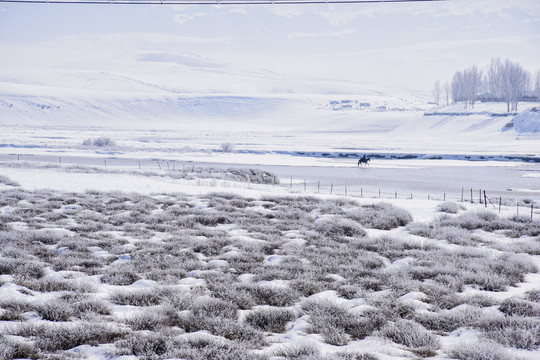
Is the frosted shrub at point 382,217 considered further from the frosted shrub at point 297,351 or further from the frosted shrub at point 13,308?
the frosted shrub at point 13,308

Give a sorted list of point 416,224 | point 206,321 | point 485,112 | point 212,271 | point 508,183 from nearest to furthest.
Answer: point 206,321 → point 212,271 → point 416,224 → point 508,183 → point 485,112

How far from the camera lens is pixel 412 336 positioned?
5.75 m

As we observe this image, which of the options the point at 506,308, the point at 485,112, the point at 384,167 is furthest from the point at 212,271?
the point at 485,112

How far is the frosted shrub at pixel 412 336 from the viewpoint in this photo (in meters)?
5.59

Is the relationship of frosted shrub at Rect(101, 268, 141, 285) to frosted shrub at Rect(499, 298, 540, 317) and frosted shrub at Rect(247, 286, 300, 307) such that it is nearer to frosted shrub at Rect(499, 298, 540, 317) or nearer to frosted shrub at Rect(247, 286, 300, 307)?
frosted shrub at Rect(247, 286, 300, 307)

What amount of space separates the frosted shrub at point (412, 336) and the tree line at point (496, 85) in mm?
110737

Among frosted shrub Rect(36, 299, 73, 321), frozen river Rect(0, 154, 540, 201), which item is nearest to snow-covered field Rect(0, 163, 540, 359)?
frosted shrub Rect(36, 299, 73, 321)

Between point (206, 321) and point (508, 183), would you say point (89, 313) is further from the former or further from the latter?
point (508, 183)

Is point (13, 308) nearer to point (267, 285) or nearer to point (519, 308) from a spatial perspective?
point (267, 285)

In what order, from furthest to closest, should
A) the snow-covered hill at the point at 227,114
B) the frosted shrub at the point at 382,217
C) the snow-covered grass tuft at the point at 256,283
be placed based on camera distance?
the snow-covered hill at the point at 227,114 < the frosted shrub at the point at 382,217 < the snow-covered grass tuft at the point at 256,283

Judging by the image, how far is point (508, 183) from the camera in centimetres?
3306

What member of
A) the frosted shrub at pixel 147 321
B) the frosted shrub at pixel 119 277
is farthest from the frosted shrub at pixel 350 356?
the frosted shrub at pixel 119 277

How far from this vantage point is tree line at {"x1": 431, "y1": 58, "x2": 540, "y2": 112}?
364 feet

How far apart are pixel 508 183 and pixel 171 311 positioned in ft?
100
